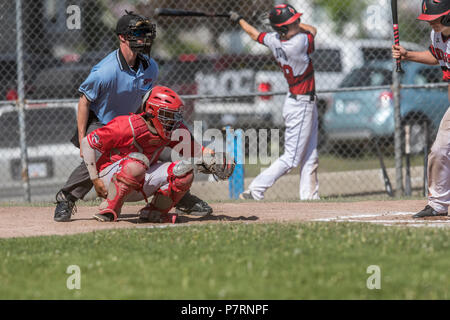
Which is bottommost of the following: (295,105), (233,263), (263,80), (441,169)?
(233,263)

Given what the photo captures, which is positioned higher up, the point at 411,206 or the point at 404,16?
the point at 404,16

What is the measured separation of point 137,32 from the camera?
7344mm

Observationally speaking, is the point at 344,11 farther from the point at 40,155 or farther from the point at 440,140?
the point at 440,140

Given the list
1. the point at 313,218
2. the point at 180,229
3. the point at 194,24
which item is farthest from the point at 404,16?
the point at 180,229

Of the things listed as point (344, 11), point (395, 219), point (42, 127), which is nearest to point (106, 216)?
point (395, 219)

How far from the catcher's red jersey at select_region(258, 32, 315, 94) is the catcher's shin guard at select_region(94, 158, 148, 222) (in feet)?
12.0

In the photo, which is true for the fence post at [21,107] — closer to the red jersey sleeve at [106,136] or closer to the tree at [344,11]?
the red jersey sleeve at [106,136]

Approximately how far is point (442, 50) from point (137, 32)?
2.89 m

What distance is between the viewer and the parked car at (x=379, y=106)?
50.5 feet

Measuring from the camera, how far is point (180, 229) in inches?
254

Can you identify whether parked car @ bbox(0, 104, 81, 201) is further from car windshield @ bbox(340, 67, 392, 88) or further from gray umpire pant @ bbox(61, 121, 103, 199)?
car windshield @ bbox(340, 67, 392, 88)
